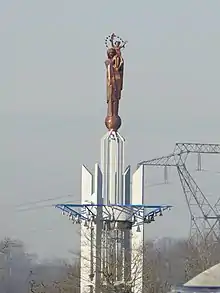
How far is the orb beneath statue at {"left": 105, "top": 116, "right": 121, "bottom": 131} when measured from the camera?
33.1 metres

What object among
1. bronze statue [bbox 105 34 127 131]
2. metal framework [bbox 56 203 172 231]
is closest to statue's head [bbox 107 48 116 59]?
bronze statue [bbox 105 34 127 131]

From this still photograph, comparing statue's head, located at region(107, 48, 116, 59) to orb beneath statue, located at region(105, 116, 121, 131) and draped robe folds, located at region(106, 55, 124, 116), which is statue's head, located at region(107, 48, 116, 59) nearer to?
draped robe folds, located at region(106, 55, 124, 116)

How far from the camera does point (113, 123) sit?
33062mm

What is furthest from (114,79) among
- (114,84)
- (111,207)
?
(111,207)

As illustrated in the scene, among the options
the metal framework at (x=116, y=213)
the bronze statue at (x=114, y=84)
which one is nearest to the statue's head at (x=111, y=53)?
the bronze statue at (x=114, y=84)

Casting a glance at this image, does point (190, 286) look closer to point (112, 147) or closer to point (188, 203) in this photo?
point (112, 147)

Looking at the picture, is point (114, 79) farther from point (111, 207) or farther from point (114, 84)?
point (111, 207)

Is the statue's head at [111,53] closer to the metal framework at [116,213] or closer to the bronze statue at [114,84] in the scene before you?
the bronze statue at [114,84]

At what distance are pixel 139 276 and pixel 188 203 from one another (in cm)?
2712

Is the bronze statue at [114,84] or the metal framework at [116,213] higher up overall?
the bronze statue at [114,84]

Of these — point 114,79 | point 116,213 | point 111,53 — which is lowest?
point 116,213

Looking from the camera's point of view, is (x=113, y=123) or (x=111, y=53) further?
(x=111, y=53)

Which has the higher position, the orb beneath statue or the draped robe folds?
the draped robe folds

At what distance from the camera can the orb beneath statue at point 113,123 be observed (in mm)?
33094
